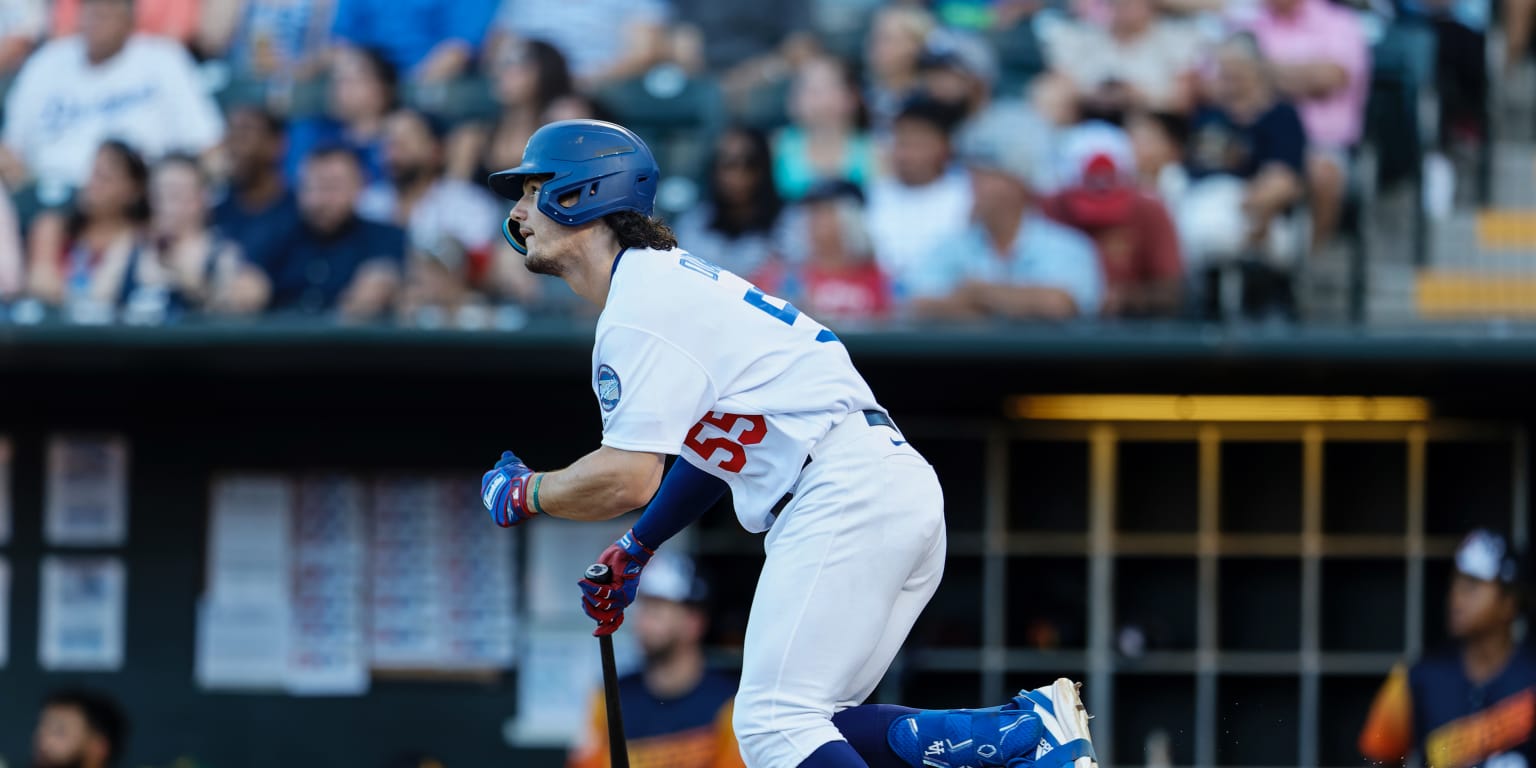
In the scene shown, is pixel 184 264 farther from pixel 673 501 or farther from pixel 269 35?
pixel 673 501

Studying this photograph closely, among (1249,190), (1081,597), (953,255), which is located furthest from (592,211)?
(1081,597)

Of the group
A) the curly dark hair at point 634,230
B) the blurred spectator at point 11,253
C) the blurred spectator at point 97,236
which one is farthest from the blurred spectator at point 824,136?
the curly dark hair at point 634,230

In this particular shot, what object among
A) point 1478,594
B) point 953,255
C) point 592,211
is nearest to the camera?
point 592,211

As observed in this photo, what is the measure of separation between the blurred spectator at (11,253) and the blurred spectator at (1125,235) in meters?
4.07

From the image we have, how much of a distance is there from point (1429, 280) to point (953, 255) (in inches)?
80.7

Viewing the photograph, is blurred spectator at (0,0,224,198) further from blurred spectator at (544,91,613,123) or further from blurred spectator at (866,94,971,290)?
blurred spectator at (866,94,971,290)

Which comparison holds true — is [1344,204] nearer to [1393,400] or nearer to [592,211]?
[1393,400]

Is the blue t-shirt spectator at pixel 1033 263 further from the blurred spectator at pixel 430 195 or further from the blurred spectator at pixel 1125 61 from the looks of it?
the blurred spectator at pixel 430 195

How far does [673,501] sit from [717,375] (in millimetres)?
559

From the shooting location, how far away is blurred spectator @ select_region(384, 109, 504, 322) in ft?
28.0

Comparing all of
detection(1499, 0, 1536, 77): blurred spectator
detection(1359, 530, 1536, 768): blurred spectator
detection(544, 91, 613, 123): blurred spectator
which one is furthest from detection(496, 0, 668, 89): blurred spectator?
detection(1359, 530, 1536, 768): blurred spectator

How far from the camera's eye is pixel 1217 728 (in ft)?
30.0

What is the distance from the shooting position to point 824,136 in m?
8.80

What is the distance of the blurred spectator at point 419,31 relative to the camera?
9469mm
